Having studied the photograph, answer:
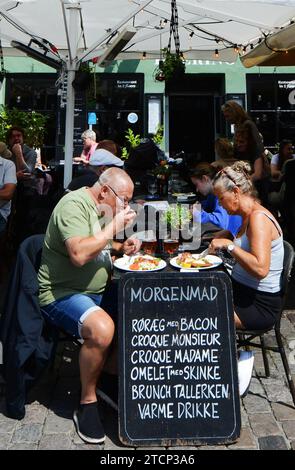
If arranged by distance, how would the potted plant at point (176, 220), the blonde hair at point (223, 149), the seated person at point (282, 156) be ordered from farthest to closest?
1. the seated person at point (282, 156)
2. the blonde hair at point (223, 149)
3. the potted plant at point (176, 220)

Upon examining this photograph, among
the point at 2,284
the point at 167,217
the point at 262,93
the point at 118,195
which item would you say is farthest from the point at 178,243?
the point at 262,93

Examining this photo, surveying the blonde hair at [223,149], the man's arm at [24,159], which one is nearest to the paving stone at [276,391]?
the blonde hair at [223,149]

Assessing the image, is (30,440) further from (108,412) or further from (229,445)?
(229,445)

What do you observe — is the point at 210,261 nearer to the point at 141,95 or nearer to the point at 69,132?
the point at 69,132

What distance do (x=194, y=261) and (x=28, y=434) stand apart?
132cm

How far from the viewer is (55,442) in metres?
2.70

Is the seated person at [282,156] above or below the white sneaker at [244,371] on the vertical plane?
above

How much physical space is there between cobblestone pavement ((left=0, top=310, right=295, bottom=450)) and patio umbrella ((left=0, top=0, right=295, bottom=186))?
3.93 metres

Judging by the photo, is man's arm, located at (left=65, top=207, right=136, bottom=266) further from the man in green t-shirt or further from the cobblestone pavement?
the cobblestone pavement

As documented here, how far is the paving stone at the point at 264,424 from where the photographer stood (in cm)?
278

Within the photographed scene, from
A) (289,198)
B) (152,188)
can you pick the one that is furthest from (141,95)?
(289,198)

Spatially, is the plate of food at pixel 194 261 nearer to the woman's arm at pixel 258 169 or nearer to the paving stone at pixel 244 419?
the paving stone at pixel 244 419

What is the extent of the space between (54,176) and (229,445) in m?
6.80

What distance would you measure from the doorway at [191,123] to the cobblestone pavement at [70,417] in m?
8.63
